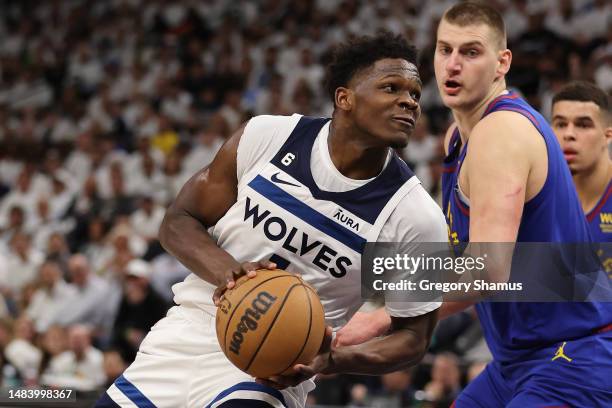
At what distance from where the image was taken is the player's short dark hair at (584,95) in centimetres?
429

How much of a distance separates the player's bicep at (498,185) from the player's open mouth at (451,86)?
38 centimetres

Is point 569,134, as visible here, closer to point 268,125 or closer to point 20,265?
point 268,125

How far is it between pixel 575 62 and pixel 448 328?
3.40 metres

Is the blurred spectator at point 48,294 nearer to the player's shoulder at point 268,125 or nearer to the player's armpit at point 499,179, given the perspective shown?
the player's shoulder at point 268,125

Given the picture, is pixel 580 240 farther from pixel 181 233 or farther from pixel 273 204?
pixel 181 233

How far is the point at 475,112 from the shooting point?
3447 mm

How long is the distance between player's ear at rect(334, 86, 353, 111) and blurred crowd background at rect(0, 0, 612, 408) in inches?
105

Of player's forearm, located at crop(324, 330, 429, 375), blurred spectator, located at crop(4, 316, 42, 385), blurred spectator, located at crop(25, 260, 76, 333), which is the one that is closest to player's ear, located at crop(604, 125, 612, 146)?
player's forearm, located at crop(324, 330, 429, 375)

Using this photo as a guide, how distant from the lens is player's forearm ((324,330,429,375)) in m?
3.11

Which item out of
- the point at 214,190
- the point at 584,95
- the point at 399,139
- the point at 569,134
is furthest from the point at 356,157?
the point at 584,95

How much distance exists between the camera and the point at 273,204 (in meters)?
3.36

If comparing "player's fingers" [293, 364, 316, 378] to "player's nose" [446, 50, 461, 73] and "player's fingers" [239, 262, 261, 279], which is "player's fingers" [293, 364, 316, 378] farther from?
"player's nose" [446, 50, 461, 73]

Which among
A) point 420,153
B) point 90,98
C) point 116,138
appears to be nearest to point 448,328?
point 420,153

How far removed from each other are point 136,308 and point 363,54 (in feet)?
17.1
